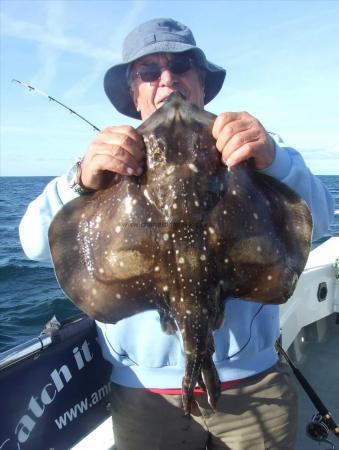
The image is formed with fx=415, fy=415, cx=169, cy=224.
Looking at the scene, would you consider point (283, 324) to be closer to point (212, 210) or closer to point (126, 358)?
point (126, 358)

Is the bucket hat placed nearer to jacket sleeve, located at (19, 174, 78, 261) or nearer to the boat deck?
jacket sleeve, located at (19, 174, 78, 261)

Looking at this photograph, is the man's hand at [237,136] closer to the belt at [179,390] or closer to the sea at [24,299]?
the belt at [179,390]

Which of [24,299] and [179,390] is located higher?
[179,390]

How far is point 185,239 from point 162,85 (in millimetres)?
1348

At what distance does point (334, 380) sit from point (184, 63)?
16.1ft

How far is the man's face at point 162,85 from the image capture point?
114 inches

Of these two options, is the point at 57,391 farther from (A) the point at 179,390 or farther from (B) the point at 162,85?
(B) the point at 162,85

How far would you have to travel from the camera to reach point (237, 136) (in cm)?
203

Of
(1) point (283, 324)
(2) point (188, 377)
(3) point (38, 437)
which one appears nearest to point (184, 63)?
(2) point (188, 377)

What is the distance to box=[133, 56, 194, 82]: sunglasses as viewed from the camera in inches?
115

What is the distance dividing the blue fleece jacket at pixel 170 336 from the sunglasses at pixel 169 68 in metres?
0.90

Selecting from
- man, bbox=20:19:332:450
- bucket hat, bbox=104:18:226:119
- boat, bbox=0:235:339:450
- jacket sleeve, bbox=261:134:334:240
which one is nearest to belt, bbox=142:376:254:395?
man, bbox=20:19:332:450

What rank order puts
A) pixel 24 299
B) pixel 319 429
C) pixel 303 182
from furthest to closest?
pixel 24 299
pixel 319 429
pixel 303 182

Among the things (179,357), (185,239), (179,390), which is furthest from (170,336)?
(185,239)
